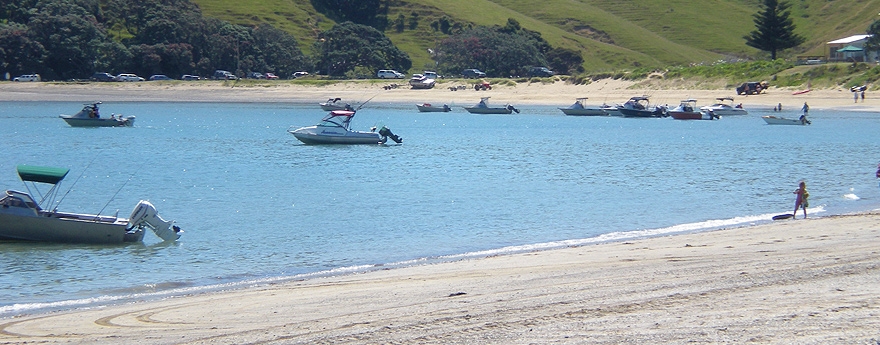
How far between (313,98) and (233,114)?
1213 cm

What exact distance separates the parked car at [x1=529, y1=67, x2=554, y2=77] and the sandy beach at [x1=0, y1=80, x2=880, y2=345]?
9410cm

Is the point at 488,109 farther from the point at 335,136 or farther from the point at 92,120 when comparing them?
the point at 335,136

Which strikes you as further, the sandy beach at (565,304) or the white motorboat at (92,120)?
the white motorboat at (92,120)

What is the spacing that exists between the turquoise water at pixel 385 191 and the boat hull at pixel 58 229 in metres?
0.29

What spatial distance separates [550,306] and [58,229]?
12783 mm

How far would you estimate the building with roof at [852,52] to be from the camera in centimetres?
9238

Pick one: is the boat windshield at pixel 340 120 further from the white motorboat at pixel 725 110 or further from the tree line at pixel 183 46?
the tree line at pixel 183 46

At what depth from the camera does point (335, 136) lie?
4872 cm

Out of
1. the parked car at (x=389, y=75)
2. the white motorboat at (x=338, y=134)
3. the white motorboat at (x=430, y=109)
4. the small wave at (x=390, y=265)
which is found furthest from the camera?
the parked car at (x=389, y=75)

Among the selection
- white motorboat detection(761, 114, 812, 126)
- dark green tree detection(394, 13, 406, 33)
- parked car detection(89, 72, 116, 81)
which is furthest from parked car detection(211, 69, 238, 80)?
white motorboat detection(761, 114, 812, 126)

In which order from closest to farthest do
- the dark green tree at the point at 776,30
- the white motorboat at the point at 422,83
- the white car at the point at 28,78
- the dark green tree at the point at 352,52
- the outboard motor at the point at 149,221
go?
the outboard motor at the point at 149,221, the white car at the point at 28,78, the white motorboat at the point at 422,83, the dark green tree at the point at 776,30, the dark green tree at the point at 352,52

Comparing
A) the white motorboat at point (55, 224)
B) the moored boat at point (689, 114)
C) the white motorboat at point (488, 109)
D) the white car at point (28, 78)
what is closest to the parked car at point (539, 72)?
the white motorboat at point (488, 109)

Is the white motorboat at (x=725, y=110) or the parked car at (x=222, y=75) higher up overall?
the parked car at (x=222, y=75)

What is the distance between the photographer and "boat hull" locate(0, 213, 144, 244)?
1975cm
